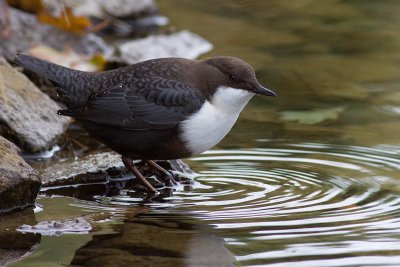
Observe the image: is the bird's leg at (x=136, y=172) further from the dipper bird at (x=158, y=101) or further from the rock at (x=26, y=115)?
the rock at (x=26, y=115)

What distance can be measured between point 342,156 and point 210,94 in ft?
3.43

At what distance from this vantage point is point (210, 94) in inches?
203

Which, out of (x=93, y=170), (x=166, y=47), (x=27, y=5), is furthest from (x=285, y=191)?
(x=27, y=5)

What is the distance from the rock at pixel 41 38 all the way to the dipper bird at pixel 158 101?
2.20 meters

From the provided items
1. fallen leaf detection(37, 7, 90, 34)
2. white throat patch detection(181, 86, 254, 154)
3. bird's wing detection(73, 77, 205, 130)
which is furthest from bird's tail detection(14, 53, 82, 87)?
fallen leaf detection(37, 7, 90, 34)

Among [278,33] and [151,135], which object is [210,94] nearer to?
[151,135]

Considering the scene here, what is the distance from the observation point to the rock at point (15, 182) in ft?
15.3

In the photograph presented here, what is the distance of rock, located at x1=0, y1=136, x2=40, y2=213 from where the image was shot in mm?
4668

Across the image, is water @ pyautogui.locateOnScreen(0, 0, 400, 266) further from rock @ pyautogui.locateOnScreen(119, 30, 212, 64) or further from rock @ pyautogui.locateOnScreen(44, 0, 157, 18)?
rock @ pyautogui.locateOnScreen(44, 0, 157, 18)

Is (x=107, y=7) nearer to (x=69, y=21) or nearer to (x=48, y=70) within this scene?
(x=69, y=21)

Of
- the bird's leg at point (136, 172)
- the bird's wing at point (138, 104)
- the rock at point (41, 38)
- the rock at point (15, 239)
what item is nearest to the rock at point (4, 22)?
the rock at point (41, 38)

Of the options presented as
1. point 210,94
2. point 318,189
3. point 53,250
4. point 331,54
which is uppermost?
point 331,54

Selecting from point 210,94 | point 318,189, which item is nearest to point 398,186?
point 318,189

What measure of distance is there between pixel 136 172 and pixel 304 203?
1001mm
